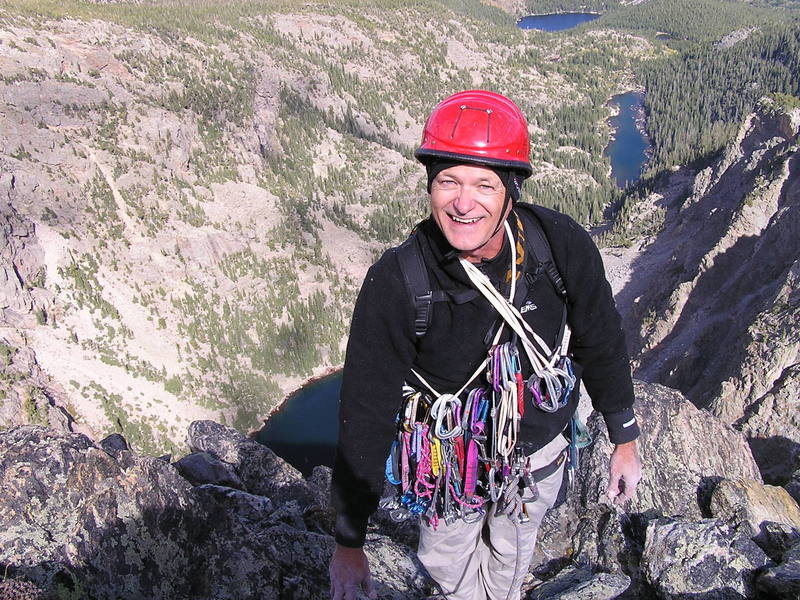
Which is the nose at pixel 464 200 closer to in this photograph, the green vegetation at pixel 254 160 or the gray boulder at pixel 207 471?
the gray boulder at pixel 207 471

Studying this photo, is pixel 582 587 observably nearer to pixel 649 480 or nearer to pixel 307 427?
pixel 649 480

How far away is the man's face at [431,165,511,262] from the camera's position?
3.13 meters

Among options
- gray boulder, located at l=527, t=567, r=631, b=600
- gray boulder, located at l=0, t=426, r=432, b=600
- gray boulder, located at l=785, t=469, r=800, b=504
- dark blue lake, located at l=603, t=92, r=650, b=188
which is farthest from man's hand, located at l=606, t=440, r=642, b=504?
dark blue lake, located at l=603, t=92, r=650, b=188

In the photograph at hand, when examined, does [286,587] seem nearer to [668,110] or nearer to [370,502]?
[370,502]

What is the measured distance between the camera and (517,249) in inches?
135

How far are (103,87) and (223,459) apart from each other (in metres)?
57.1

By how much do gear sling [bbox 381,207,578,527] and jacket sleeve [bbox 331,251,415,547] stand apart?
0.20 m

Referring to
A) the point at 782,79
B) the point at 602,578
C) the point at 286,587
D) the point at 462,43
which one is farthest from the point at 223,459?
the point at 782,79

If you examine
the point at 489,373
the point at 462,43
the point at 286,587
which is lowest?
the point at 286,587

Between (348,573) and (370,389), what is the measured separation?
1251mm

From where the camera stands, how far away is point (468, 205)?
3.11 metres

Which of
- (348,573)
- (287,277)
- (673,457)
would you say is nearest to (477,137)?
(348,573)

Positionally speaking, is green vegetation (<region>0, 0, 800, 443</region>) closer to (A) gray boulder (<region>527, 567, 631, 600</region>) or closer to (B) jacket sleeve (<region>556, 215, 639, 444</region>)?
(A) gray boulder (<region>527, 567, 631, 600</region>)

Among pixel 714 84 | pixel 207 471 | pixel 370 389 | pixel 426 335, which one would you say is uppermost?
A: pixel 714 84
